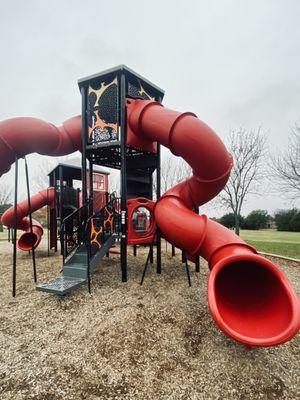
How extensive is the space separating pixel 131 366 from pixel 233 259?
6.79 feet

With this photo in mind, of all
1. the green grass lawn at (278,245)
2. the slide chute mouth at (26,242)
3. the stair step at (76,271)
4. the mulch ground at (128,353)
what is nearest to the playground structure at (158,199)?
the stair step at (76,271)

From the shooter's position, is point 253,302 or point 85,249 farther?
point 85,249

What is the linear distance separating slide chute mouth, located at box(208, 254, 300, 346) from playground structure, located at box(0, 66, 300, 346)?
0.5 inches

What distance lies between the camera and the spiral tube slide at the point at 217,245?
331 centimetres

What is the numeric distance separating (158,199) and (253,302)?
3099 mm

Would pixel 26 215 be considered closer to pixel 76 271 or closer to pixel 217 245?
pixel 76 271

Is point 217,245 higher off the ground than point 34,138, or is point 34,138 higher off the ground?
point 34,138

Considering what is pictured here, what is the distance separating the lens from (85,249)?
6730 mm

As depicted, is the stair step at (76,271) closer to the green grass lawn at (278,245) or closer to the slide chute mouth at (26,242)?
the slide chute mouth at (26,242)

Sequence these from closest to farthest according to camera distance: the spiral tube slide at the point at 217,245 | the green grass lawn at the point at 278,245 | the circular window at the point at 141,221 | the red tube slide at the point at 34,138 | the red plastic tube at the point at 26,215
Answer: the spiral tube slide at the point at 217,245 → the red tube slide at the point at 34,138 → the circular window at the point at 141,221 → the red plastic tube at the point at 26,215 → the green grass lawn at the point at 278,245

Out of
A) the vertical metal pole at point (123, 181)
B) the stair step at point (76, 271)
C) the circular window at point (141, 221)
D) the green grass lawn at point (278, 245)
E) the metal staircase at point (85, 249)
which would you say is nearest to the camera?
the metal staircase at point (85, 249)

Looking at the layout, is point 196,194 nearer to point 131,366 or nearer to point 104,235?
point 104,235

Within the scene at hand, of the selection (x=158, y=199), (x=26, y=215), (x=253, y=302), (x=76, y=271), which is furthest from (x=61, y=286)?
(x=26, y=215)

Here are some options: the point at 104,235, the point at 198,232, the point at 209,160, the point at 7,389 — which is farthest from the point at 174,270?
the point at 7,389
